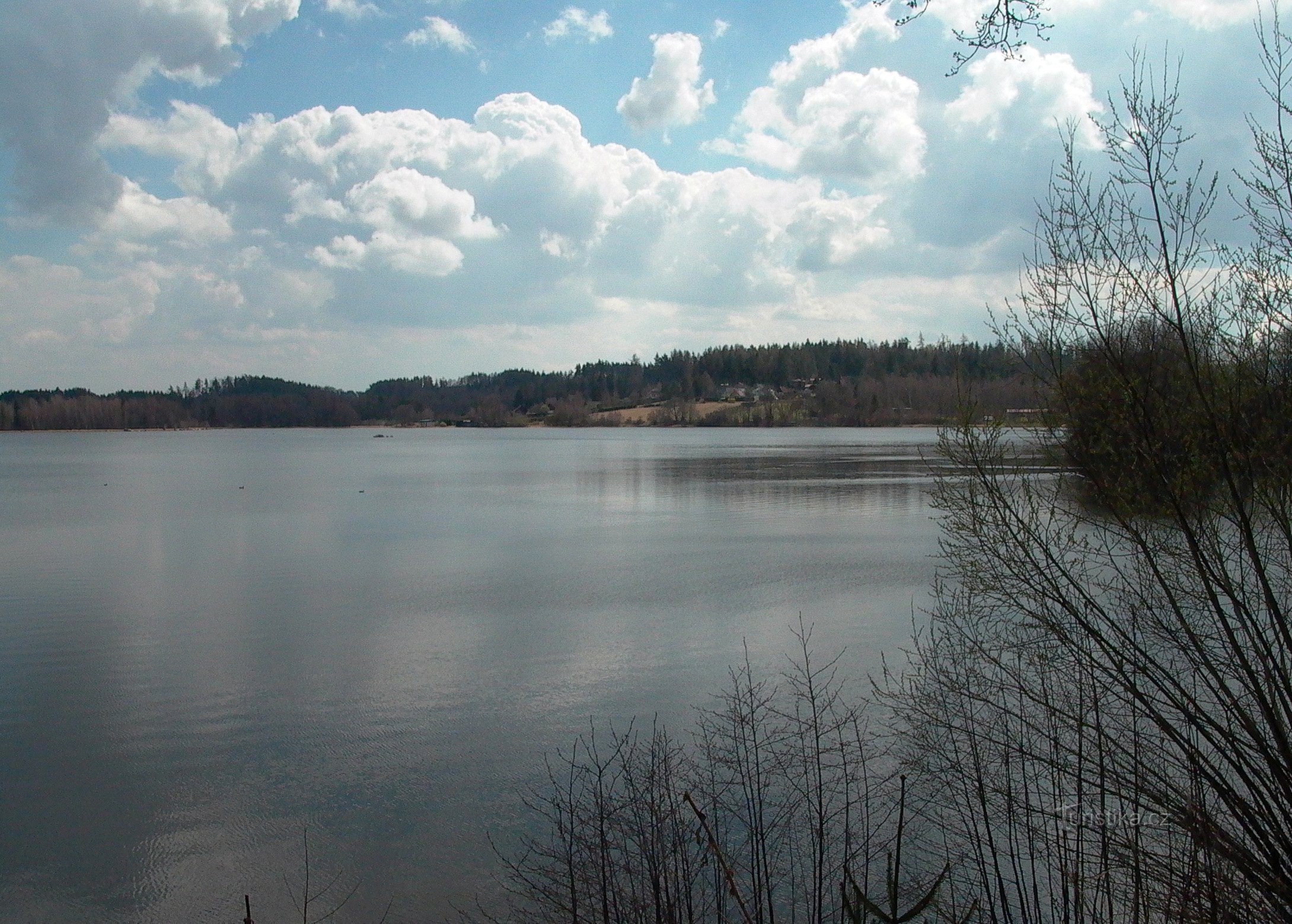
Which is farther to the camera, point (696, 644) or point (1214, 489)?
point (696, 644)

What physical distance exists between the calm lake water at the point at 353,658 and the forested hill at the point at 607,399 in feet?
234

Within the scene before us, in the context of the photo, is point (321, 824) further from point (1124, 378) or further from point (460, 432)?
point (460, 432)

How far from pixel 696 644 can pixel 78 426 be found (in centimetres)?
14592

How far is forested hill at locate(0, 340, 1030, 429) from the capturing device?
109438 mm

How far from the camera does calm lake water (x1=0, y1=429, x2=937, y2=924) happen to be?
6.39 meters

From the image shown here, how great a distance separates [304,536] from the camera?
20.8 m

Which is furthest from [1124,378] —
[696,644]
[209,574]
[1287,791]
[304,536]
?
[304,536]

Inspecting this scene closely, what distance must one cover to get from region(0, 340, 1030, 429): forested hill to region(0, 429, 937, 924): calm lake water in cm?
7126

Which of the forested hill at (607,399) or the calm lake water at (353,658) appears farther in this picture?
the forested hill at (607,399)

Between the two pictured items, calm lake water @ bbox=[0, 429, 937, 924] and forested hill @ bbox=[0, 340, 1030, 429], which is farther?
forested hill @ bbox=[0, 340, 1030, 429]

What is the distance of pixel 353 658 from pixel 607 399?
13262 cm

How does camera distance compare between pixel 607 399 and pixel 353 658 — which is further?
pixel 607 399

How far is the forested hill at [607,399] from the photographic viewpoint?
10944cm

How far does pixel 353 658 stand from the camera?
35.4 feet
